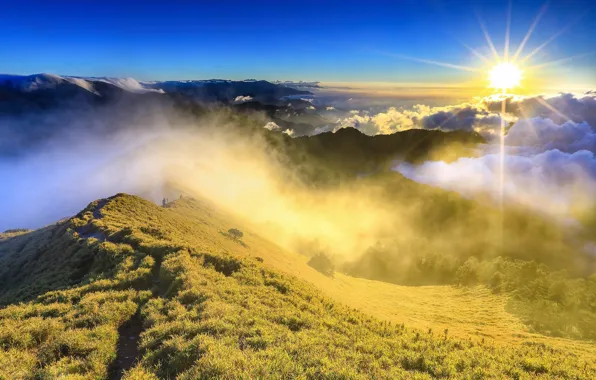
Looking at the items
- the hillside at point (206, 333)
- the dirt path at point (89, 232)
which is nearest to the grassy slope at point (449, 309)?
the hillside at point (206, 333)

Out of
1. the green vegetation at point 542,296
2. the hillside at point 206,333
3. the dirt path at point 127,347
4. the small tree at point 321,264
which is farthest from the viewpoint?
the small tree at point 321,264

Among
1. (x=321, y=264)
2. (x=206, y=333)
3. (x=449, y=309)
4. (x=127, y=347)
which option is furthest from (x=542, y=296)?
(x=127, y=347)

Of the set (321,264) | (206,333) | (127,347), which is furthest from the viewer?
(321,264)

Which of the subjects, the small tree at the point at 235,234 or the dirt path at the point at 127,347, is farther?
the small tree at the point at 235,234

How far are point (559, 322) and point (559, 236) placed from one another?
202 m

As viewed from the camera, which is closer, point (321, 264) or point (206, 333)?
point (206, 333)

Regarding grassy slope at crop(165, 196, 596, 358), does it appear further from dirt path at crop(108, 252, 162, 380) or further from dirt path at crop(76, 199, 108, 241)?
dirt path at crop(108, 252, 162, 380)

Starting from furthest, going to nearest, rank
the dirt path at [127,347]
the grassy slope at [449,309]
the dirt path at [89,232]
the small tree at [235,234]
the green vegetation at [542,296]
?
the small tree at [235,234] → the dirt path at [89,232] → the green vegetation at [542,296] → the grassy slope at [449,309] → the dirt path at [127,347]

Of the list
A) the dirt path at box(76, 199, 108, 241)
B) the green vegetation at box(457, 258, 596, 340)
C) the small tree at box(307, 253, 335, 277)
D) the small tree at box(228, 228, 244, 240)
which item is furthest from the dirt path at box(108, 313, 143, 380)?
the small tree at box(307, 253, 335, 277)

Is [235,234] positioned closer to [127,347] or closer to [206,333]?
[127,347]

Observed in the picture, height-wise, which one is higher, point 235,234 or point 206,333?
point 206,333

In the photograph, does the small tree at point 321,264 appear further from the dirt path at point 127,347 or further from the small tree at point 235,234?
the dirt path at point 127,347

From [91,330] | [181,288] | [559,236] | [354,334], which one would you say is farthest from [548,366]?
[559,236]

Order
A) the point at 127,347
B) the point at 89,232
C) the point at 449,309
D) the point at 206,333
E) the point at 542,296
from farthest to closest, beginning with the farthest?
1. the point at 449,309
2. the point at 542,296
3. the point at 89,232
4. the point at 127,347
5. the point at 206,333
